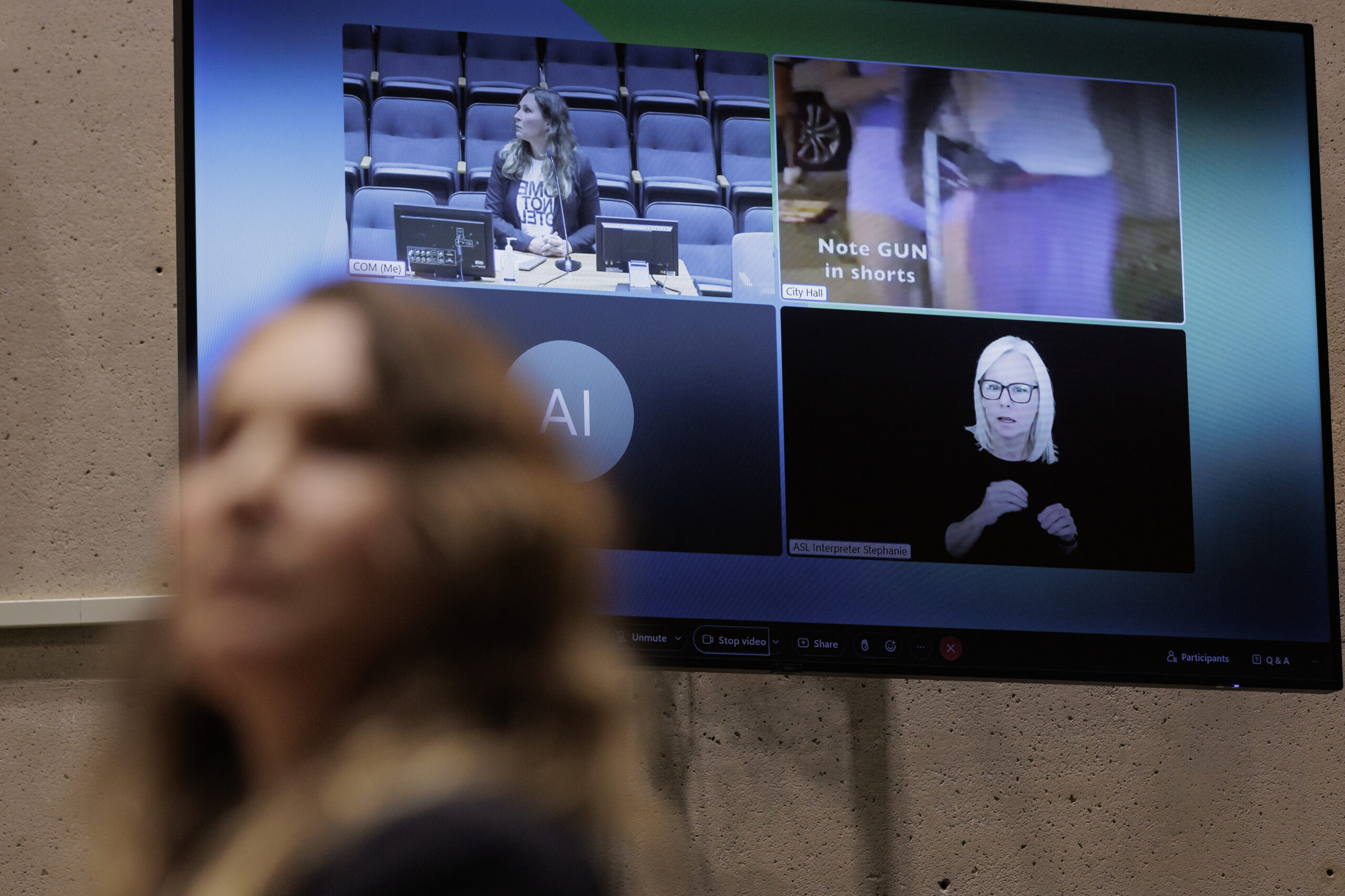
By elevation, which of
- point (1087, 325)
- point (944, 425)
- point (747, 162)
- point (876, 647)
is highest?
point (747, 162)

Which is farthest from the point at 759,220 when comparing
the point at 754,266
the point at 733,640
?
the point at 733,640

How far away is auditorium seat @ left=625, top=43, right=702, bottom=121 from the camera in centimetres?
217

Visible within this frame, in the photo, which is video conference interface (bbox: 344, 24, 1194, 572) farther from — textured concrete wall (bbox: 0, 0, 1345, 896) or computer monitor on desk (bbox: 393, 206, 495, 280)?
textured concrete wall (bbox: 0, 0, 1345, 896)

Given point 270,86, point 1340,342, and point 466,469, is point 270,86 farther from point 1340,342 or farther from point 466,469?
point 1340,342

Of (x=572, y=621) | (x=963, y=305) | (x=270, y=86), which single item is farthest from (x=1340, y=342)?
(x=572, y=621)

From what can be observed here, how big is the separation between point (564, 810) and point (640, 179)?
1.47 m

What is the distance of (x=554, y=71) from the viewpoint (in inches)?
85.4

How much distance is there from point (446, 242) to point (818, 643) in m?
0.84

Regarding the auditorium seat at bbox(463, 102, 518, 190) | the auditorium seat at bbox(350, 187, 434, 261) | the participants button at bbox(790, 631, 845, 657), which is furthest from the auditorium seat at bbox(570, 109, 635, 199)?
the participants button at bbox(790, 631, 845, 657)

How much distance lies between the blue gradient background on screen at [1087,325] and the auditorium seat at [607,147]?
151mm

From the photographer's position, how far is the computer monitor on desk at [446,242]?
2033mm

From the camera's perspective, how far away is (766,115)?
7.22 ft

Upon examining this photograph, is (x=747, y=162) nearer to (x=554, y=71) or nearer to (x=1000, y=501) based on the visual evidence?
(x=554, y=71)

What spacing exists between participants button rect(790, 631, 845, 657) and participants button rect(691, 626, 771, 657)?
46 millimetres
